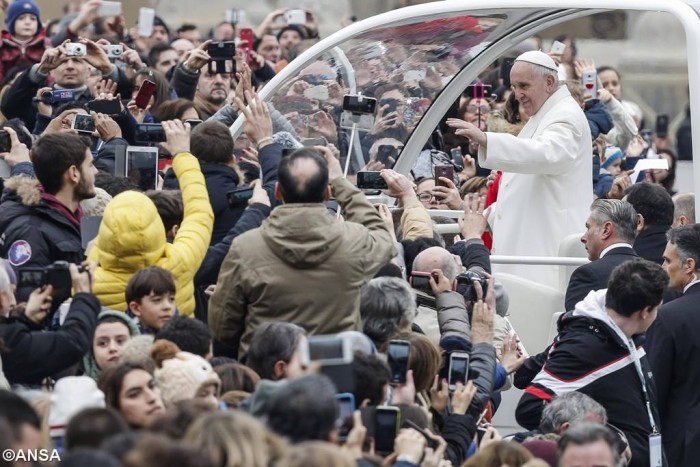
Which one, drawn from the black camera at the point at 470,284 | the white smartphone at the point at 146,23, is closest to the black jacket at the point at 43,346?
the black camera at the point at 470,284

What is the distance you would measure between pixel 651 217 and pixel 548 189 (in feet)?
2.17

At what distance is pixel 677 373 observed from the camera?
8086 mm

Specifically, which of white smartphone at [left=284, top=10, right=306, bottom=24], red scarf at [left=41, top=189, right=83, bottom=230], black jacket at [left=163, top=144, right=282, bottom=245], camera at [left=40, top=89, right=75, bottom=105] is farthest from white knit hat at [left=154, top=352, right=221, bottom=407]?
white smartphone at [left=284, top=10, right=306, bottom=24]

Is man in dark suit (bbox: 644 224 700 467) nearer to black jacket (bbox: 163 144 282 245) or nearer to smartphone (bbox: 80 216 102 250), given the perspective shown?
black jacket (bbox: 163 144 282 245)

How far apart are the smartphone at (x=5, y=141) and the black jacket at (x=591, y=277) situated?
2.84 m

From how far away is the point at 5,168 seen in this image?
8.80 m

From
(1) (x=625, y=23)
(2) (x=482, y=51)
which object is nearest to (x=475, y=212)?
(2) (x=482, y=51)

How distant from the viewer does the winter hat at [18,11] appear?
1291cm

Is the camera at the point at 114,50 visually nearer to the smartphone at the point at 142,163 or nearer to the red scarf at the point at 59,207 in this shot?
the smartphone at the point at 142,163

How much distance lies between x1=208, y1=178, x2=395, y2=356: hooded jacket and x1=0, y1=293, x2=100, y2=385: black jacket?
0.76 meters

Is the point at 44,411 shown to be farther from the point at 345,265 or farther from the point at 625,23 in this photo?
the point at 625,23

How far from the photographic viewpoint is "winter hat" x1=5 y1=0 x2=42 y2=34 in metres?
12.9

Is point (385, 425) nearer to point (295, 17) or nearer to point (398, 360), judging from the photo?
point (398, 360)

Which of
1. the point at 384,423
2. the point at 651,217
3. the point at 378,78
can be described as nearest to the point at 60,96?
the point at 378,78
